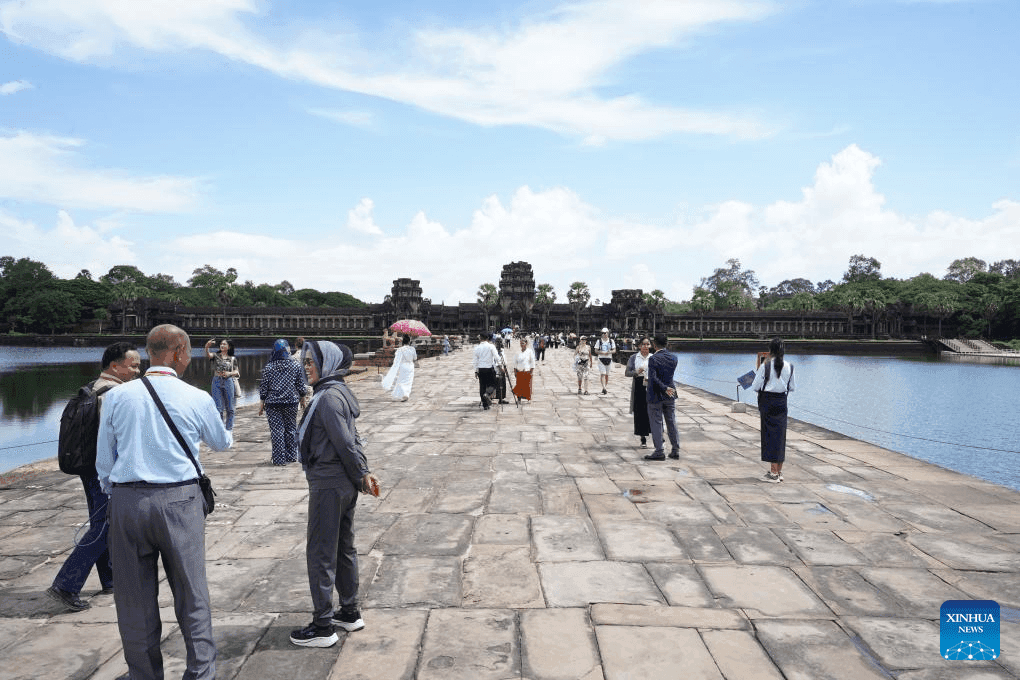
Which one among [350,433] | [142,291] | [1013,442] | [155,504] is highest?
[142,291]

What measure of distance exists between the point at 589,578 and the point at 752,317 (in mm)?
94388

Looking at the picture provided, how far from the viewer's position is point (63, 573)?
3.66 metres

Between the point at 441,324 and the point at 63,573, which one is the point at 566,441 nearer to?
the point at 63,573

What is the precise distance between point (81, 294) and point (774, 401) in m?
103

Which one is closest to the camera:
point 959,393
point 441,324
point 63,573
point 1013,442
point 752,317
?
point 63,573

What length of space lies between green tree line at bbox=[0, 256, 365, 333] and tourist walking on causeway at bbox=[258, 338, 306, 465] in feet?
300

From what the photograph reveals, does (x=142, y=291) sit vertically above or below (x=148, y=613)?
above

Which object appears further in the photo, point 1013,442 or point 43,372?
point 43,372

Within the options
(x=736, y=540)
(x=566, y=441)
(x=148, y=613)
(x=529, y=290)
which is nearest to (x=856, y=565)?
(x=736, y=540)

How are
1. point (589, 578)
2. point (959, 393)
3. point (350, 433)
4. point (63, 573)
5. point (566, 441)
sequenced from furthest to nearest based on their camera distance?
1. point (959, 393)
2. point (566, 441)
3. point (589, 578)
4. point (63, 573)
5. point (350, 433)

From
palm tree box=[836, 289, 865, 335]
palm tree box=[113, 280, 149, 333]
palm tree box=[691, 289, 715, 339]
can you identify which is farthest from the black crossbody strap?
palm tree box=[113, 280, 149, 333]

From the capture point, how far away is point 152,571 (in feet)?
8.87

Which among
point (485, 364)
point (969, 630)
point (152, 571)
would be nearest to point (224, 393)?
point (485, 364)

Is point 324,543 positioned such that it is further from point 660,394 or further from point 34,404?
point 34,404
